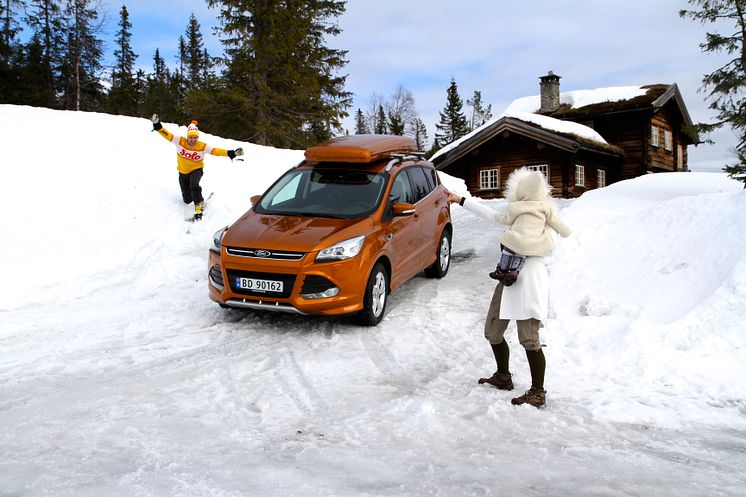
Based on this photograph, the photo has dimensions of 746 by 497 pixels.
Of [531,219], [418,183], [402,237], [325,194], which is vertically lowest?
[402,237]

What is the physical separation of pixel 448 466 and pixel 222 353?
2850 millimetres

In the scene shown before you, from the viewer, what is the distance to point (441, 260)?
336 inches

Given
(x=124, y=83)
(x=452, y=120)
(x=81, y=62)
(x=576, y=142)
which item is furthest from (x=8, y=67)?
(x=452, y=120)

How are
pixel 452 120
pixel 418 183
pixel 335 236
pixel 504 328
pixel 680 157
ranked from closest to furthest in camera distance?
pixel 504 328
pixel 335 236
pixel 418 183
pixel 680 157
pixel 452 120

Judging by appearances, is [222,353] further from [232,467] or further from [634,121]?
[634,121]

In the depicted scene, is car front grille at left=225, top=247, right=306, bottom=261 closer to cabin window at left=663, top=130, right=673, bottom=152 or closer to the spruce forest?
the spruce forest

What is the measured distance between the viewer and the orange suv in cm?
570

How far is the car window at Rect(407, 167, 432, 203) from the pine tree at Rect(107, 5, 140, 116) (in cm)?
3100

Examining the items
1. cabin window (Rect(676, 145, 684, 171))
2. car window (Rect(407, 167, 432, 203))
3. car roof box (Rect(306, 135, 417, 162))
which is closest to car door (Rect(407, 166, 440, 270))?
car window (Rect(407, 167, 432, 203))

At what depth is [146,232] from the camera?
381 inches

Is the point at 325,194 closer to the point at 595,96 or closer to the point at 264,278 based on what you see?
the point at 264,278

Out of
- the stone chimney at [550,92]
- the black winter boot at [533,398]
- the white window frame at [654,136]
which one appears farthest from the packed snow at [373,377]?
the stone chimney at [550,92]

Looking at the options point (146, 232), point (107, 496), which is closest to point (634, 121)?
point (146, 232)

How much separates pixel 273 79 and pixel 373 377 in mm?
24638
